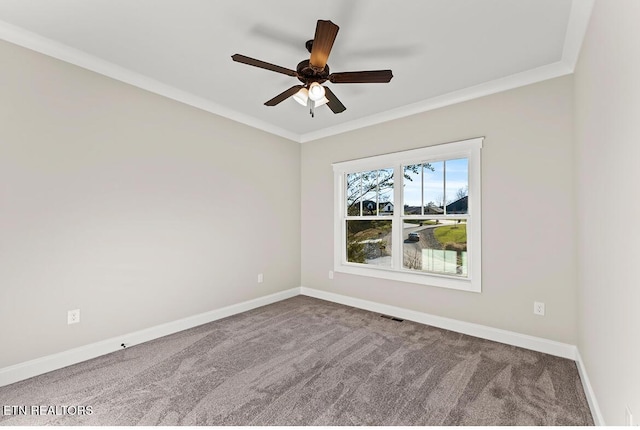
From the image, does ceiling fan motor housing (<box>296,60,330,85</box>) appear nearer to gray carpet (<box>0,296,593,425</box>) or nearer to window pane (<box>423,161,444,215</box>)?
window pane (<box>423,161,444,215</box>)

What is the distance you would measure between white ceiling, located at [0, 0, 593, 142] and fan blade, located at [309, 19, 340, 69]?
300 mm

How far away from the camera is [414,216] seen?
3.71 metres

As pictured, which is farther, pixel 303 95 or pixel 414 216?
pixel 414 216

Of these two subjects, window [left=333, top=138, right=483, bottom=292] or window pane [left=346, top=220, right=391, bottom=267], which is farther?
window pane [left=346, top=220, right=391, bottom=267]

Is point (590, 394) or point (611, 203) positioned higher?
point (611, 203)

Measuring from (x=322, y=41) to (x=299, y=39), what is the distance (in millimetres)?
551

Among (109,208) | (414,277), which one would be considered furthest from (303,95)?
(414,277)

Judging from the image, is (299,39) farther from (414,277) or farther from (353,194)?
(414,277)

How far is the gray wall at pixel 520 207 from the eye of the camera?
2627mm

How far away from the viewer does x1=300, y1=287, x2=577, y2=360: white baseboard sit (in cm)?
264

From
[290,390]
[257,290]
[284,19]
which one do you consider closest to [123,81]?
[284,19]

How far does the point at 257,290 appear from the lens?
4145 millimetres

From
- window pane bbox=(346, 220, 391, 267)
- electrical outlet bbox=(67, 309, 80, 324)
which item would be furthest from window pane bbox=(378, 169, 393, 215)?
electrical outlet bbox=(67, 309, 80, 324)

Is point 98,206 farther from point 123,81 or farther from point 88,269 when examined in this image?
point 123,81
